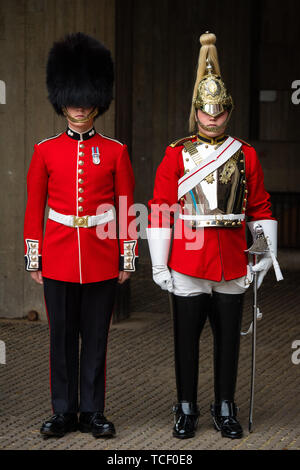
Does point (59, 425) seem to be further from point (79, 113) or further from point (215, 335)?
point (79, 113)

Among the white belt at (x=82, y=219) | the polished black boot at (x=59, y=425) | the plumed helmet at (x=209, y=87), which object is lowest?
the polished black boot at (x=59, y=425)

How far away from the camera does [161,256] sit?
4.13 metres

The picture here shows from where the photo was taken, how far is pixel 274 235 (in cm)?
430

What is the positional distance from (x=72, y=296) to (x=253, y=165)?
40.9 inches

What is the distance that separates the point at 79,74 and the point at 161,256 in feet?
2.97

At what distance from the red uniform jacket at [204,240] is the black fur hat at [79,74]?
0.42 m

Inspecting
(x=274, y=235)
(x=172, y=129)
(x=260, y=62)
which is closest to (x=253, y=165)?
(x=274, y=235)

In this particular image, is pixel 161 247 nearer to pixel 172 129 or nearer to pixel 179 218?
pixel 179 218

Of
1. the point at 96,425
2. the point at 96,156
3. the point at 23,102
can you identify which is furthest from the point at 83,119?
the point at 23,102

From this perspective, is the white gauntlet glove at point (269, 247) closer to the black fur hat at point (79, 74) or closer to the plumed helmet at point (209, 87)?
the plumed helmet at point (209, 87)

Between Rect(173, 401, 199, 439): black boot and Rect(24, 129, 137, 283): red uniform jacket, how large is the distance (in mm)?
704

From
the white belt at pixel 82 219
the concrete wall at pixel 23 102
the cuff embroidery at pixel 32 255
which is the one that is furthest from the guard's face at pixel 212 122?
the concrete wall at pixel 23 102

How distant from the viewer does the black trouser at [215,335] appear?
4.19 meters

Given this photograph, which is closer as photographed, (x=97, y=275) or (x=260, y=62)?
(x=97, y=275)
